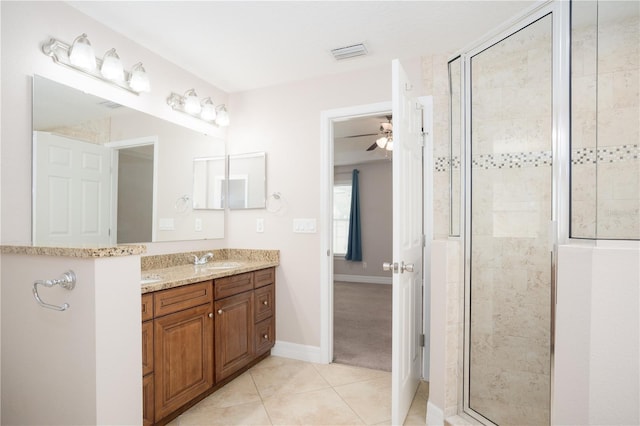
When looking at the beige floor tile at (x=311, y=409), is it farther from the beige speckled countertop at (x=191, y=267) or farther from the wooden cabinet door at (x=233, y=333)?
the beige speckled countertop at (x=191, y=267)

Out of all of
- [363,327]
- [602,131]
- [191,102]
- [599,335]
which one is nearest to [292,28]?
[191,102]

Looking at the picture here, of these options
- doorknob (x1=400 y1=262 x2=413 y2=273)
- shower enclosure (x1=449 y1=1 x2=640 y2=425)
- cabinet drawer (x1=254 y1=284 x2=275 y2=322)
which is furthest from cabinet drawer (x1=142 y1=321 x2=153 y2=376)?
shower enclosure (x1=449 y1=1 x2=640 y2=425)

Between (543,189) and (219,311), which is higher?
(543,189)

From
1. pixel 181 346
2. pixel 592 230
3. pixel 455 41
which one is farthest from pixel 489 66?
pixel 181 346

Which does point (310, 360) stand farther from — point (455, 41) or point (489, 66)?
point (455, 41)

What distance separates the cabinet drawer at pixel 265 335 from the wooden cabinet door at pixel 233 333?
0.09m

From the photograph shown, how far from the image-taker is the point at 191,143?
110 inches

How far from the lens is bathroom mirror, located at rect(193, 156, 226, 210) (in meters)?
2.85

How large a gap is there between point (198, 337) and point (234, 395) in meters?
0.52

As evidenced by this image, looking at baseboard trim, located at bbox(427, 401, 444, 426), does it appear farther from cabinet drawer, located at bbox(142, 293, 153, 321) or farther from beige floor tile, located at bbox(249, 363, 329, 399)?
cabinet drawer, located at bbox(142, 293, 153, 321)

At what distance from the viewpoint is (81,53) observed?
6.12 ft

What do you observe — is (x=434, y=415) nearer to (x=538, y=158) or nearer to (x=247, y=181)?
(x=538, y=158)

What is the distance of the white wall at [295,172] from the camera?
9.13 feet

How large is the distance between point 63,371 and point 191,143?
74.4 inches
